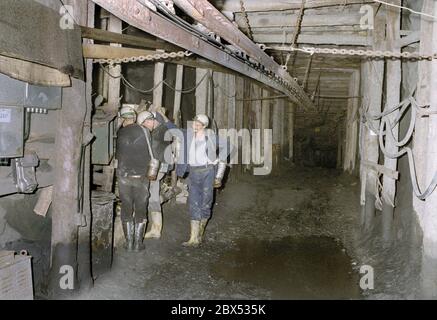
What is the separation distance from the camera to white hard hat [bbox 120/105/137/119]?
5719 mm

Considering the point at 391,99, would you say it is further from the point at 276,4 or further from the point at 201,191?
the point at 201,191

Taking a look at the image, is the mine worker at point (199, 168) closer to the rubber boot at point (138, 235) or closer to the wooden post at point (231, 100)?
the rubber boot at point (138, 235)

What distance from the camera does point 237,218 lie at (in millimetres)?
7836

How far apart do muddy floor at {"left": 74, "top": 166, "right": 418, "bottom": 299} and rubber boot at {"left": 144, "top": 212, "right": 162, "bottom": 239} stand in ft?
0.47

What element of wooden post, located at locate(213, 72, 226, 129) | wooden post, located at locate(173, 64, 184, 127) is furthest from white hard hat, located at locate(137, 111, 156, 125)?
wooden post, located at locate(213, 72, 226, 129)

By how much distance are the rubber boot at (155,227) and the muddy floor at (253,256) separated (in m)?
0.14

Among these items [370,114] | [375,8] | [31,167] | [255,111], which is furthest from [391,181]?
[255,111]

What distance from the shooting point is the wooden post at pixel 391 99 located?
5.80 metres

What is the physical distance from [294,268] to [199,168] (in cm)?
211

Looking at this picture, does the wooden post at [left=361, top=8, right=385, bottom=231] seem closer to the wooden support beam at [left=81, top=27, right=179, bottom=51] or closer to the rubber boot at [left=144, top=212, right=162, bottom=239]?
the rubber boot at [left=144, top=212, right=162, bottom=239]

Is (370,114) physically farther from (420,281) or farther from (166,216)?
(166,216)

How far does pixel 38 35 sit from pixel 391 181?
5.05m

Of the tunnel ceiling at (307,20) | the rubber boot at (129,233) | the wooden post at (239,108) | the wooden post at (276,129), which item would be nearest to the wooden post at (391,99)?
the tunnel ceiling at (307,20)

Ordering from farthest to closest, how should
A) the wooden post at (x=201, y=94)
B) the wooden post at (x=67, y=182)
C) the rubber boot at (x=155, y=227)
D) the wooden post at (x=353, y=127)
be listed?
1. the wooden post at (x=353, y=127)
2. the wooden post at (x=201, y=94)
3. the rubber boot at (x=155, y=227)
4. the wooden post at (x=67, y=182)
